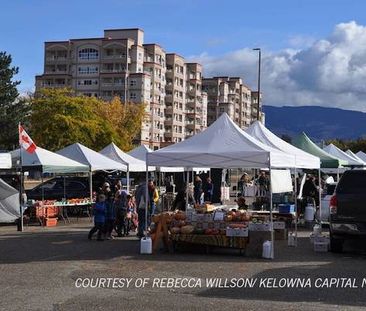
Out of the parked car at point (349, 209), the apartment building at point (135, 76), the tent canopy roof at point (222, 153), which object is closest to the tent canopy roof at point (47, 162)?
the tent canopy roof at point (222, 153)

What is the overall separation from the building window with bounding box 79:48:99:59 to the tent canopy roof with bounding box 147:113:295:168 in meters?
108

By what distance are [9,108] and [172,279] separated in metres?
57.7

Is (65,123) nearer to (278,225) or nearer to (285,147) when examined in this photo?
(285,147)

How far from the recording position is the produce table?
45.4 ft

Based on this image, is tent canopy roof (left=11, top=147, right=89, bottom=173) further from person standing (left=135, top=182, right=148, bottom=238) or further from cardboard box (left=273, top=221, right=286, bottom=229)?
cardboard box (left=273, top=221, right=286, bottom=229)

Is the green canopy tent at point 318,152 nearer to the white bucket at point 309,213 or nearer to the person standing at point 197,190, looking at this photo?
the white bucket at point 309,213

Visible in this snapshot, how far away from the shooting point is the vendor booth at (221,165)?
13859 mm

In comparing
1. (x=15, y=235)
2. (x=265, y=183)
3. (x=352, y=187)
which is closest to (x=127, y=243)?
(x=15, y=235)

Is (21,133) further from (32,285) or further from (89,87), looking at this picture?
(89,87)

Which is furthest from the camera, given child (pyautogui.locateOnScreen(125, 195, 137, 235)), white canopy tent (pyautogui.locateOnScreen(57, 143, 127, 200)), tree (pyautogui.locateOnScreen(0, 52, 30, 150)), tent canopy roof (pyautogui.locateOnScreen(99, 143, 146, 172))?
tree (pyautogui.locateOnScreen(0, 52, 30, 150))

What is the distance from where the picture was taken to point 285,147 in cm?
1862

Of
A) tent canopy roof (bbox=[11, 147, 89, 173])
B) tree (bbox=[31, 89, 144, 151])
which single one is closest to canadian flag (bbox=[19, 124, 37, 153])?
tent canopy roof (bbox=[11, 147, 89, 173])

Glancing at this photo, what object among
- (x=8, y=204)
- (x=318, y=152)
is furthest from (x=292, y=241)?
(x=8, y=204)

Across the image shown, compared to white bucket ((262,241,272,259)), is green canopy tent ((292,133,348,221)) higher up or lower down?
higher up
